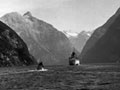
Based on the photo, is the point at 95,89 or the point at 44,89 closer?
the point at 95,89

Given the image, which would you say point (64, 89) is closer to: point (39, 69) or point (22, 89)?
point (22, 89)

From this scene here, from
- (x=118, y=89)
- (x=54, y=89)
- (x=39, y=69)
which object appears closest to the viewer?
(x=118, y=89)

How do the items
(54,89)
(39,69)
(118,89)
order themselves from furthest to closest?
(39,69) → (54,89) → (118,89)

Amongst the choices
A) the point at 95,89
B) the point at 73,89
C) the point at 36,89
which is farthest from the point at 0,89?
the point at 95,89

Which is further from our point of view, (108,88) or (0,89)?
(0,89)

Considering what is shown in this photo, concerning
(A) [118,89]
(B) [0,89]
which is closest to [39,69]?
(B) [0,89]

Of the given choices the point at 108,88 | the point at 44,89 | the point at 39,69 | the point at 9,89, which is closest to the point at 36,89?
the point at 44,89

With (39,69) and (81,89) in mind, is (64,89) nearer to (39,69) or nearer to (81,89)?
(81,89)

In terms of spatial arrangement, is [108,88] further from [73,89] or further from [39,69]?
[39,69]
